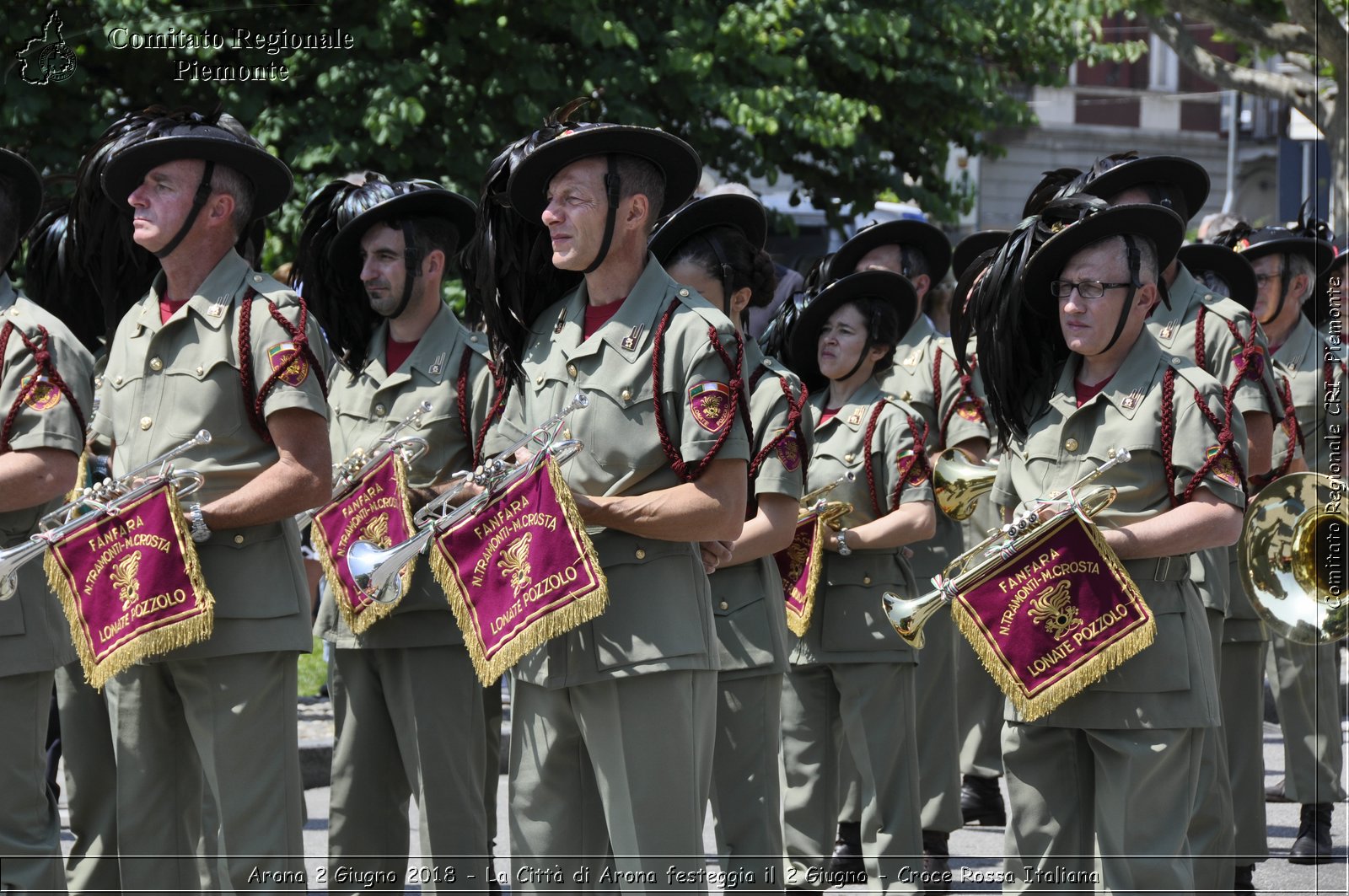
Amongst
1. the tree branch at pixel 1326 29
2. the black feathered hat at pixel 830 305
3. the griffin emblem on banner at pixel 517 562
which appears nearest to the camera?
the griffin emblem on banner at pixel 517 562

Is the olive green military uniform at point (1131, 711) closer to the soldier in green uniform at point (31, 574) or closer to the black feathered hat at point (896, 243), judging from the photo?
the black feathered hat at point (896, 243)

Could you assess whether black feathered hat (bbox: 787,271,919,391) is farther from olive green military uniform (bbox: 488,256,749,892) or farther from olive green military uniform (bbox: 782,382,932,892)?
olive green military uniform (bbox: 488,256,749,892)

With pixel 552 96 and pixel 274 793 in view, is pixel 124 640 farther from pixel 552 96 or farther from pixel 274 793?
pixel 552 96

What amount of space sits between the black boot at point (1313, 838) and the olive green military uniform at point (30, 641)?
16.3 feet

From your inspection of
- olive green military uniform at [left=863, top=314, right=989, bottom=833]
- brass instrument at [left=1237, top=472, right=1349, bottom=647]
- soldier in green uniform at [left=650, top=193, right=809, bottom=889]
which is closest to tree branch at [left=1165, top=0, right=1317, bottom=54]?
olive green military uniform at [left=863, top=314, right=989, bottom=833]

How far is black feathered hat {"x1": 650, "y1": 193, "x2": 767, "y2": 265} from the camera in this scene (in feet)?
20.7

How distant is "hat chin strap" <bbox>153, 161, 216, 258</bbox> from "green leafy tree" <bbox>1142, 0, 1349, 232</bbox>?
11073mm

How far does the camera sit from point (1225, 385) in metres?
6.46

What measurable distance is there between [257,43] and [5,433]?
7.29 meters

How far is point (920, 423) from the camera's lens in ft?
23.0

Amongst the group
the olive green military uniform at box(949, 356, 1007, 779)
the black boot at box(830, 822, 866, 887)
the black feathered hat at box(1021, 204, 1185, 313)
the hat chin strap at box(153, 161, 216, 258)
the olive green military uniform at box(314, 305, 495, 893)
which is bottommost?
the black boot at box(830, 822, 866, 887)

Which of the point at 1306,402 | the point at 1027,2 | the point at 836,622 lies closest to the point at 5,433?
the point at 836,622

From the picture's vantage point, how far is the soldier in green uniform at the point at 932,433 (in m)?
7.54

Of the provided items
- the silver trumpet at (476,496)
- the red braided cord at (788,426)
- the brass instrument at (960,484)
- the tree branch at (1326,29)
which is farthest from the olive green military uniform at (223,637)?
the tree branch at (1326,29)
